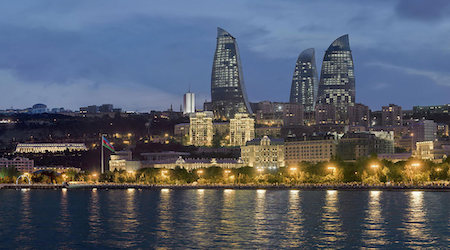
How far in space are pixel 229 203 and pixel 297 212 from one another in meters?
19.3

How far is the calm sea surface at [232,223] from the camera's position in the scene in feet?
251

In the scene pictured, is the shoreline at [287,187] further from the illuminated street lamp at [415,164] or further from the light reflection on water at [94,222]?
the light reflection on water at [94,222]

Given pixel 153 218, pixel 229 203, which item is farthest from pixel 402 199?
pixel 153 218

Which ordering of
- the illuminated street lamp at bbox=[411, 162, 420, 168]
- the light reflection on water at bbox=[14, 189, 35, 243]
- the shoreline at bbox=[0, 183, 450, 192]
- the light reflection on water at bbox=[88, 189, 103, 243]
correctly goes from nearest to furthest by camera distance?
1. the light reflection on water at bbox=[88, 189, 103, 243]
2. the light reflection on water at bbox=[14, 189, 35, 243]
3. the shoreline at bbox=[0, 183, 450, 192]
4. the illuminated street lamp at bbox=[411, 162, 420, 168]

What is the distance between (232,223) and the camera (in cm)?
9156

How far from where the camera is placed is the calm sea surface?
7662 cm

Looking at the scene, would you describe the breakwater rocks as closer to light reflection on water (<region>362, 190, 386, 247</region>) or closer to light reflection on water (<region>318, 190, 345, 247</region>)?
light reflection on water (<region>318, 190, 345, 247</region>)

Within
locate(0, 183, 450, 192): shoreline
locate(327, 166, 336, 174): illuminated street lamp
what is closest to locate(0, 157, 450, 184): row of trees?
locate(327, 166, 336, 174): illuminated street lamp

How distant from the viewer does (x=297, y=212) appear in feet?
340

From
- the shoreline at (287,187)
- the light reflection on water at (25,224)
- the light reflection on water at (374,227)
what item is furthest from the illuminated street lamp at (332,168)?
the light reflection on water at (25,224)

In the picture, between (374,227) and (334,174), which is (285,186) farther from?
(374,227)

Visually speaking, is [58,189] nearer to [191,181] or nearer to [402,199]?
[191,181]

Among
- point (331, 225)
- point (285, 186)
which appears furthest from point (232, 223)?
point (285, 186)

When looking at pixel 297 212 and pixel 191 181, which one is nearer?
pixel 297 212
